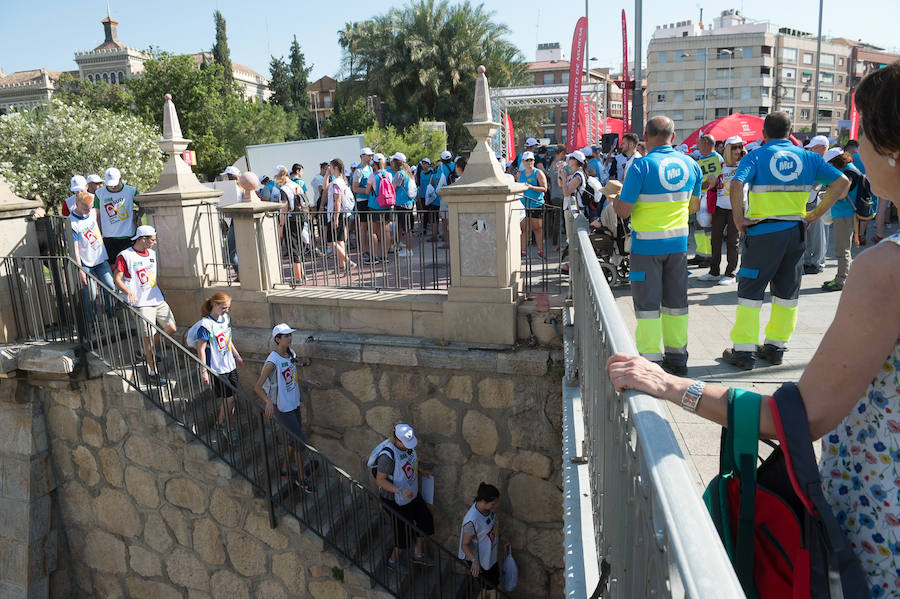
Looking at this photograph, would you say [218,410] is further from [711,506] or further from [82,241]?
[711,506]

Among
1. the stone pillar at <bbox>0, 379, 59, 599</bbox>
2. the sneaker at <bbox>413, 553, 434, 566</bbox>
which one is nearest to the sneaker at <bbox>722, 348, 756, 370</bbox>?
the sneaker at <bbox>413, 553, 434, 566</bbox>

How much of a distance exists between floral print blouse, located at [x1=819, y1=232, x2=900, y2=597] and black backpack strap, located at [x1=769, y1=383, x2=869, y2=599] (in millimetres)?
66

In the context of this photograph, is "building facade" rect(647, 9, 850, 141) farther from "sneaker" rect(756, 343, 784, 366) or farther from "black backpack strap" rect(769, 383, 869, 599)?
"black backpack strap" rect(769, 383, 869, 599)

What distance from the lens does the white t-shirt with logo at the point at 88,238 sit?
7.50m

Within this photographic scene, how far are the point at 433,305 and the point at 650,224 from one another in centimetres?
317

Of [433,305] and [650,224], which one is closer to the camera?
[650,224]

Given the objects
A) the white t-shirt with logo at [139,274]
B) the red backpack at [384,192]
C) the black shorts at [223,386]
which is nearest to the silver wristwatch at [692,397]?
the black shorts at [223,386]

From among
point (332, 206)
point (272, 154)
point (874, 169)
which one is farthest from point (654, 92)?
point (874, 169)

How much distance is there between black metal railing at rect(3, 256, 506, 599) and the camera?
275 inches

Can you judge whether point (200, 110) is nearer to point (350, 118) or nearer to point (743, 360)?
point (350, 118)

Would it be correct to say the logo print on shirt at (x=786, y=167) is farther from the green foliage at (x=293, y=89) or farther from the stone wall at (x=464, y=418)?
the green foliage at (x=293, y=89)

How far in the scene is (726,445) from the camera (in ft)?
4.94

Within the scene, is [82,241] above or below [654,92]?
below

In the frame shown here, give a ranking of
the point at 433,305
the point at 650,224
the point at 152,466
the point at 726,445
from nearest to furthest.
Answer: the point at 726,445, the point at 650,224, the point at 433,305, the point at 152,466
